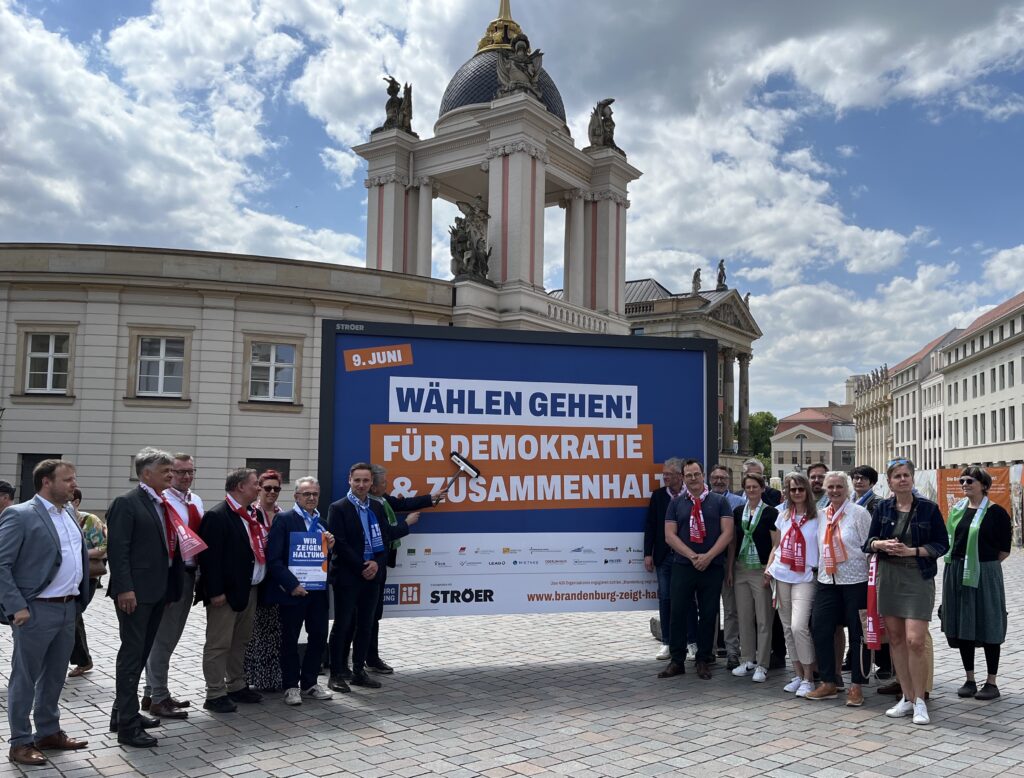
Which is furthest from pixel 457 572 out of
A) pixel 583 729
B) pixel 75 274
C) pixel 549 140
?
pixel 549 140

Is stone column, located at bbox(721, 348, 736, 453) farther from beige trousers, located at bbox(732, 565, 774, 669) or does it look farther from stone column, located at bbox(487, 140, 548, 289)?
beige trousers, located at bbox(732, 565, 774, 669)

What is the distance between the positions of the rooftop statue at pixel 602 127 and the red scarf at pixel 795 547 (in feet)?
117

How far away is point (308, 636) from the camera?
7.52 meters

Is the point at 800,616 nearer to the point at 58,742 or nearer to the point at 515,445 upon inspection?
the point at 515,445

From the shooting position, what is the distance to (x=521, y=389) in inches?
364

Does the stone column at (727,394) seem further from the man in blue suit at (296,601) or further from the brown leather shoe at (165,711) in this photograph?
the brown leather shoe at (165,711)

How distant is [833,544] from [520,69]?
3141 centimetres

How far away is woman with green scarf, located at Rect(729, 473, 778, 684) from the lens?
→ 8.56 metres

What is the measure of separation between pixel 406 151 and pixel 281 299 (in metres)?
18.2

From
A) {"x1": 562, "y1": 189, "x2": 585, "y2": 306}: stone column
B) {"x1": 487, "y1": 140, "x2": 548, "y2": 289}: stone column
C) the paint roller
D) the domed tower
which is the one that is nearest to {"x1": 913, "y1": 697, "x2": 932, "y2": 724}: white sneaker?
the paint roller

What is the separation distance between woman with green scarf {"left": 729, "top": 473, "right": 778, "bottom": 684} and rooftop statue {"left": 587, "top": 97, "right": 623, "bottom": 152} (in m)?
35.0

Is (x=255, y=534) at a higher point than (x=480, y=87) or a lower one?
lower

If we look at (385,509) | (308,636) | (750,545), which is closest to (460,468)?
(385,509)

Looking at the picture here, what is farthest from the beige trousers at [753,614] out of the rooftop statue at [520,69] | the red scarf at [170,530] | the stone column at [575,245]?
the stone column at [575,245]
